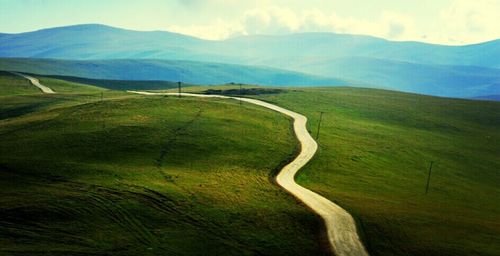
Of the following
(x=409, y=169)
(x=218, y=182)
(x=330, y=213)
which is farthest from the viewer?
(x=409, y=169)

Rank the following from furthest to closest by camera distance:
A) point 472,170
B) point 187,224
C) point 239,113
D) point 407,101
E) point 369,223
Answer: point 407,101
point 239,113
point 472,170
point 369,223
point 187,224

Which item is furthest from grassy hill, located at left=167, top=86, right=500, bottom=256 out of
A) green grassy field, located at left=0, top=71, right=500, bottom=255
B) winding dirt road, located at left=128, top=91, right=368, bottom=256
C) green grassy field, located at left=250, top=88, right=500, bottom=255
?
winding dirt road, located at left=128, top=91, right=368, bottom=256

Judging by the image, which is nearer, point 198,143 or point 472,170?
point 198,143

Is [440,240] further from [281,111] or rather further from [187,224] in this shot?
Answer: [281,111]

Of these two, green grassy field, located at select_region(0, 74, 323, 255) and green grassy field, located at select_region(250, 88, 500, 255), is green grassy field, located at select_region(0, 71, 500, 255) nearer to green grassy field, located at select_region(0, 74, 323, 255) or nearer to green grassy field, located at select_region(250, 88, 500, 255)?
green grassy field, located at select_region(0, 74, 323, 255)

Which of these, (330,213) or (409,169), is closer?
(330,213)

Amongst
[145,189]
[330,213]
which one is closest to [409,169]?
[330,213]

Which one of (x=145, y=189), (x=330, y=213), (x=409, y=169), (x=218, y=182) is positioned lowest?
(x=409, y=169)

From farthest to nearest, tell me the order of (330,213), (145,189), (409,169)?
(409,169)
(145,189)
(330,213)

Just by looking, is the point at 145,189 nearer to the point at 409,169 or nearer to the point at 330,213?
the point at 330,213

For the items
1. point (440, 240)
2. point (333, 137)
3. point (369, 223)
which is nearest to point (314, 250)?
point (369, 223)
